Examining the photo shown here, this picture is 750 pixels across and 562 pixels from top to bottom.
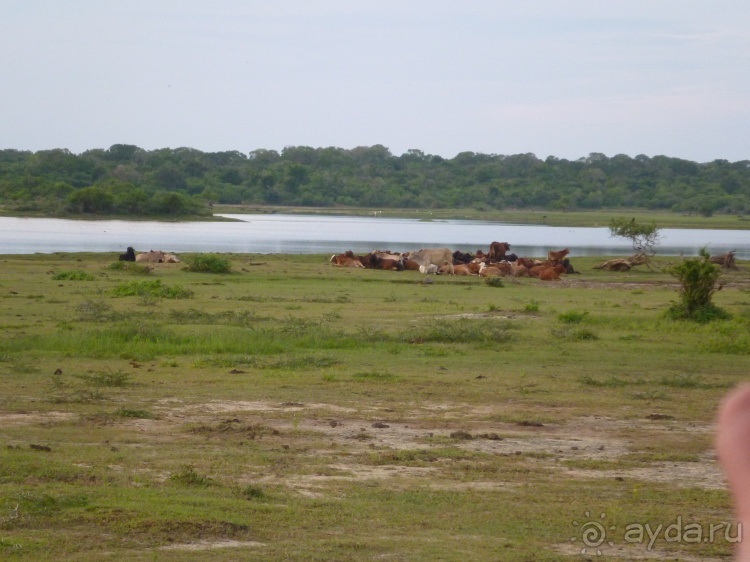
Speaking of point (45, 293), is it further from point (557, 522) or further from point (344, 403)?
point (557, 522)

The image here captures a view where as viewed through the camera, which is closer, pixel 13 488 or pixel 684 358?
pixel 13 488

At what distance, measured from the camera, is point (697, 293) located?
15.7 m

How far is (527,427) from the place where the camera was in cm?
806

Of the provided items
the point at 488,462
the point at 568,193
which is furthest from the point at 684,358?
the point at 568,193

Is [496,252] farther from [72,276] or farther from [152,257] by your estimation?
[72,276]

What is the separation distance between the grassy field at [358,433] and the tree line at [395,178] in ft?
202

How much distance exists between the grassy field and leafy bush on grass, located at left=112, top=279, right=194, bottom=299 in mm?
1382

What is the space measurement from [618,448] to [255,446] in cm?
281

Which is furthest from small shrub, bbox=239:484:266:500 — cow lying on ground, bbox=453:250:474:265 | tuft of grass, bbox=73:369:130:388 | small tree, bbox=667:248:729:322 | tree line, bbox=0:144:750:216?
tree line, bbox=0:144:750:216

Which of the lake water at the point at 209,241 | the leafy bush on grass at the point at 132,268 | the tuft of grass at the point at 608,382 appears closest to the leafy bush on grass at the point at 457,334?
the tuft of grass at the point at 608,382

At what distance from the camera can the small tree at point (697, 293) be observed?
51.1ft

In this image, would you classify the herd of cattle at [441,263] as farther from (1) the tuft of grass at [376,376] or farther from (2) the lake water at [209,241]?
(1) the tuft of grass at [376,376]

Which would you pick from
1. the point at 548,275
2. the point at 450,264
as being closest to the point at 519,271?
the point at 548,275

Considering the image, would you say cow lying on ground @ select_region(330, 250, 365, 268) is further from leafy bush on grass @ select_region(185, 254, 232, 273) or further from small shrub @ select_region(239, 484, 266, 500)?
small shrub @ select_region(239, 484, 266, 500)
